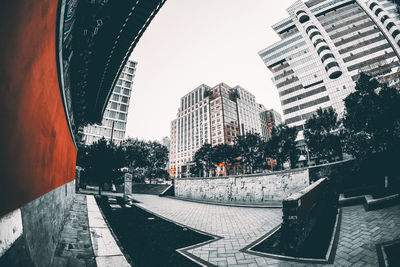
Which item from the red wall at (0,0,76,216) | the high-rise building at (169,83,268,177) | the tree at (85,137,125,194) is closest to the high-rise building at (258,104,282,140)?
the high-rise building at (169,83,268,177)

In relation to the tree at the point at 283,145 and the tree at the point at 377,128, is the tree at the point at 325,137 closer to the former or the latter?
the tree at the point at 283,145

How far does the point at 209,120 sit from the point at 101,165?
2455 inches

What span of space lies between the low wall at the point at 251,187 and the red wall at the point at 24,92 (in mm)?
14627

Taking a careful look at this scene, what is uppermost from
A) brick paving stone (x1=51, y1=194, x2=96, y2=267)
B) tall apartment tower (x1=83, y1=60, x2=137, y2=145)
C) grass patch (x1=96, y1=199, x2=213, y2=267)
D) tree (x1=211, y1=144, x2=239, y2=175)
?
tall apartment tower (x1=83, y1=60, x2=137, y2=145)

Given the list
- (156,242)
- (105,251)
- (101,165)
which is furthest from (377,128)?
(101,165)

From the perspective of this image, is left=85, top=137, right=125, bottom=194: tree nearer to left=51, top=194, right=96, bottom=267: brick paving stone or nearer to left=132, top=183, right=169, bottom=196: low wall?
left=132, top=183, right=169, bottom=196: low wall

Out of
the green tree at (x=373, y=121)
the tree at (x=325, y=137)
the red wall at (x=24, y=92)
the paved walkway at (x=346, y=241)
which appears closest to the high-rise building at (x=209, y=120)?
the tree at (x=325, y=137)

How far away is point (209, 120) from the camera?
3083 inches

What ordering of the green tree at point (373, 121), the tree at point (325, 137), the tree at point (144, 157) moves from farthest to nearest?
the tree at point (144, 157) < the tree at point (325, 137) < the green tree at point (373, 121)

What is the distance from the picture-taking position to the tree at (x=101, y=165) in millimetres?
18891

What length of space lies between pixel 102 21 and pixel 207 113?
76230mm

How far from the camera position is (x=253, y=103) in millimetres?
96625

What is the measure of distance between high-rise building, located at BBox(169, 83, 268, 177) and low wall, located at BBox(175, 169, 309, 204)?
169 feet

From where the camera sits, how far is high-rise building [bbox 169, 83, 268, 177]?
75.5m
